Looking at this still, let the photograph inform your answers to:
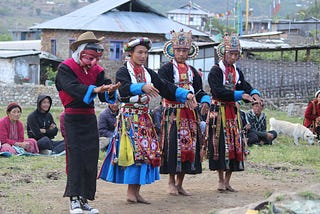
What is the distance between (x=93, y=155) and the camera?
7141 mm

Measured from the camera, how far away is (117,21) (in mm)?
41875

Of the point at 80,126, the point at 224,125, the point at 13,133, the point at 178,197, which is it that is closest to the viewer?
the point at 80,126

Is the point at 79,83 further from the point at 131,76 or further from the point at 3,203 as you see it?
the point at 3,203

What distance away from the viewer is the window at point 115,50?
41.2m

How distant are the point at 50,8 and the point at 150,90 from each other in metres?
98.5

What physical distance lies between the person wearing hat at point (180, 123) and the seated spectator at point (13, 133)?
378 cm

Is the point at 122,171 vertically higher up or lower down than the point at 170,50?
lower down

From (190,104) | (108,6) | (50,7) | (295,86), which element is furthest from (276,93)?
(50,7)

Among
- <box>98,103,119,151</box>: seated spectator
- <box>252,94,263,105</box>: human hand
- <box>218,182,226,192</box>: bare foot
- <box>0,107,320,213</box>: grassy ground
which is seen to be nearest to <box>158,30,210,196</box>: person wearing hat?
Answer: <box>218,182,226,192</box>: bare foot

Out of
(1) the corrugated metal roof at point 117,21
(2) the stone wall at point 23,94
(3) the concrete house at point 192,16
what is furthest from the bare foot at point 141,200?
(3) the concrete house at point 192,16

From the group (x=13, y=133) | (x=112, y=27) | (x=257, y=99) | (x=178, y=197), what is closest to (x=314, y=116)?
(x=13, y=133)

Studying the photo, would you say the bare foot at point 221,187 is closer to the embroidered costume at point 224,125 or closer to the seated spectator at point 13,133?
the embroidered costume at point 224,125

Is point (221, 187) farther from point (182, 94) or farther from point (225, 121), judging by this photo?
A: point (182, 94)

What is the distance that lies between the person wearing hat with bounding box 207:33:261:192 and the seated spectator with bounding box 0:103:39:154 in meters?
3.91
